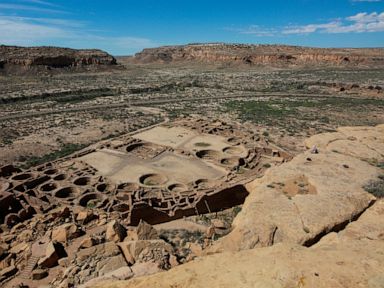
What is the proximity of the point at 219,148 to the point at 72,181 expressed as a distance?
46.0 feet

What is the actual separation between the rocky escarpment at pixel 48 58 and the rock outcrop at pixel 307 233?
9789cm

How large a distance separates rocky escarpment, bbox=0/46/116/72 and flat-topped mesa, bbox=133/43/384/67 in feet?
134

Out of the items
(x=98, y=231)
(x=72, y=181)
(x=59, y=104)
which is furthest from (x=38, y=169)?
(x=59, y=104)

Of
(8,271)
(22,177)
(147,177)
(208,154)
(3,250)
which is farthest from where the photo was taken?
(208,154)

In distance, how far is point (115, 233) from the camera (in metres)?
15.7

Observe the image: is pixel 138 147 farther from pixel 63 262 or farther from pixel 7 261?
pixel 63 262

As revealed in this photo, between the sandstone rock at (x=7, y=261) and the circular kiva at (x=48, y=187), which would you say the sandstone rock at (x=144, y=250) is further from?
the circular kiva at (x=48, y=187)

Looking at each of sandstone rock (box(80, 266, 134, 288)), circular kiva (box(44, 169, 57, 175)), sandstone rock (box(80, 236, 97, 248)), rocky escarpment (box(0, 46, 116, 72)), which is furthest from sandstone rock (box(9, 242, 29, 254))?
rocky escarpment (box(0, 46, 116, 72))

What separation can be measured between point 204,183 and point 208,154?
268 inches

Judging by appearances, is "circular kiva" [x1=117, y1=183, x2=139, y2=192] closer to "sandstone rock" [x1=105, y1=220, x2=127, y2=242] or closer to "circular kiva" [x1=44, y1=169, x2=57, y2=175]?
"circular kiva" [x1=44, y1=169, x2=57, y2=175]

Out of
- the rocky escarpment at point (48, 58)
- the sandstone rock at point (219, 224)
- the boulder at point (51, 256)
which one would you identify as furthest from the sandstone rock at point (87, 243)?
the rocky escarpment at point (48, 58)

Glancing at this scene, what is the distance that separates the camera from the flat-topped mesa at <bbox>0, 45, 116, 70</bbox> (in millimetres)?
99306

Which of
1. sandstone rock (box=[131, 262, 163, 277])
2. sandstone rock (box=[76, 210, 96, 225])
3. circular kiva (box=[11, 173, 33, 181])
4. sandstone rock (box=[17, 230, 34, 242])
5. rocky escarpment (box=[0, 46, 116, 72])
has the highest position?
rocky escarpment (box=[0, 46, 116, 72])

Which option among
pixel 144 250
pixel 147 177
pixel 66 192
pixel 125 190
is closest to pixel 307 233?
pixel 144 250
